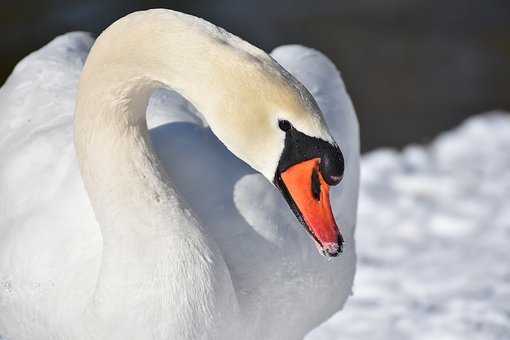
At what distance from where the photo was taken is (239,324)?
295 centimetres

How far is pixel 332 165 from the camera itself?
2363 millimetres

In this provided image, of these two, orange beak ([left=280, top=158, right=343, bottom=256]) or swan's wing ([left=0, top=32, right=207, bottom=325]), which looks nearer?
orange beak ([left=280, top=158, right=343, bottom=256])

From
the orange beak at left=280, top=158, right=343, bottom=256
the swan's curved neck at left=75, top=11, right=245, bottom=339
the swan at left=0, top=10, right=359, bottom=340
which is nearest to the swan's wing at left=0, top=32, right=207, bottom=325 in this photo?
the swan at left=0, top=10, right=359, bottom=340

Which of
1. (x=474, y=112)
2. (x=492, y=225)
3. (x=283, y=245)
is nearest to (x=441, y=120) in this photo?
(x=474, y=112)

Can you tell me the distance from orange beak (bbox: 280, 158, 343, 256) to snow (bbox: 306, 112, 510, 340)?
6.70 ft

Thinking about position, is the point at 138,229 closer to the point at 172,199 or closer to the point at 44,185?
the point at 172,199

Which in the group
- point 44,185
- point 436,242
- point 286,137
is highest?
point 436,242

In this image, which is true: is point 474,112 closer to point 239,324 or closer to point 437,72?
point 437,72

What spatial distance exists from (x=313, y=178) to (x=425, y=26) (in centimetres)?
494

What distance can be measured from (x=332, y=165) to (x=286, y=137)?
0.12 metres

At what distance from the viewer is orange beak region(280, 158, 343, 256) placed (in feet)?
7.89

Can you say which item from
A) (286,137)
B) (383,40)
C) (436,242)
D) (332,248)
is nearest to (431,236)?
(436,242)

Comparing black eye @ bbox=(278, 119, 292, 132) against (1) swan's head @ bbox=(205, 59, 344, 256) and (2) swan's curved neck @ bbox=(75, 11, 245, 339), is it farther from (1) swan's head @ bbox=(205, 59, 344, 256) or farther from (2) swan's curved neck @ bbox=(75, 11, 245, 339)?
(2) swan's curved neck @ bbox=(75, 11, 245, 339)

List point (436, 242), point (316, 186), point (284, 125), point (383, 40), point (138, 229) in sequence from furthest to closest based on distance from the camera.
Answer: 1. point (383, 40)
2. point (436, 242)
3. point (138, 229)
4. point (316, 186)
5. point (284, 125)
